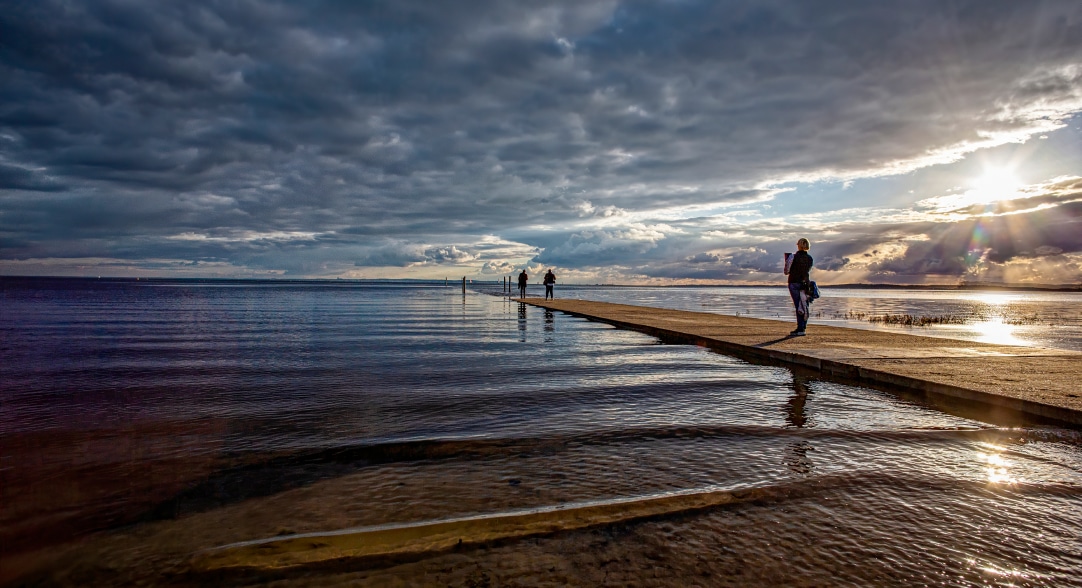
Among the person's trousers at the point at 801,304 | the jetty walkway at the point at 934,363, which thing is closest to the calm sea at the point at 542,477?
the jetty walkway at the point at 934,363

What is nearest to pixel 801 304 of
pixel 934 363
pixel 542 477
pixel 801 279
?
pixel 801 279

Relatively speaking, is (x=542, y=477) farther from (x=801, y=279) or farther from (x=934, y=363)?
(x=801, y=279)

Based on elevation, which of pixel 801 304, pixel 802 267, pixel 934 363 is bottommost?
pixel 934 363

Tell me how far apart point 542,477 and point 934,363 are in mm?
7399

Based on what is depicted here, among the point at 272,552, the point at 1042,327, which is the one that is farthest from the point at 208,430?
the point at 1042,327

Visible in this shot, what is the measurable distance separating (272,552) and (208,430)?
3234 millimetres

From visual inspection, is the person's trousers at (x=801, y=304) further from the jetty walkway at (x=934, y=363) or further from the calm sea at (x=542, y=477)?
the calm sea at (x=542, y=477)

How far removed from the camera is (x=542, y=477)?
399 centimetres

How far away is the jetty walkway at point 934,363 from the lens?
604 cm

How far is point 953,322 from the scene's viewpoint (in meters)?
23.3

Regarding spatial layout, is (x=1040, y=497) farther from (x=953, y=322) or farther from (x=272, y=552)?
Answer: (x=953, y=322)

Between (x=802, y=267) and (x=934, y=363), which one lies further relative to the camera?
(x=802, y=267)

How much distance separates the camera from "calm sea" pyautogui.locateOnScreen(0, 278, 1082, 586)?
9.10 ft

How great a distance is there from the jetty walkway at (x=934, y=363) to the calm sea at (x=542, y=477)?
48cm
